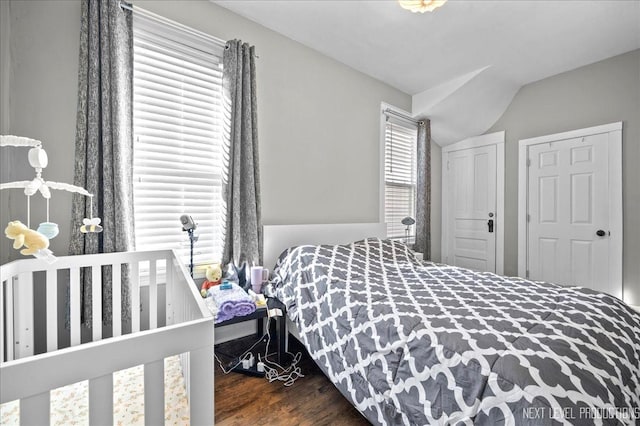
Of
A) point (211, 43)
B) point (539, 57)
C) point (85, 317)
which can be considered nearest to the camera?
point (85, 317)

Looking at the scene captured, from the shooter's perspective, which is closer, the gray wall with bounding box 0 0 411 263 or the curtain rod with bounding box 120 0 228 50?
the gray wall with bounding box 0 0 411 263

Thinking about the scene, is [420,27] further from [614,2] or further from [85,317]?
[85,317]

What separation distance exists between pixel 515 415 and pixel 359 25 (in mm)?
2637

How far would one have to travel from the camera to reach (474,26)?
2.39m

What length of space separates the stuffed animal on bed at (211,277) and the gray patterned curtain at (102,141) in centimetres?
48

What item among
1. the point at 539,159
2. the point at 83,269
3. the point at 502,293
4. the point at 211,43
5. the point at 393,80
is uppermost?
the point at 393,80

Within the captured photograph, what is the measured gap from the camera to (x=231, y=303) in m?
1.73

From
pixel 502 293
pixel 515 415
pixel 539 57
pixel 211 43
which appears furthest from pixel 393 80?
pixel 515 415

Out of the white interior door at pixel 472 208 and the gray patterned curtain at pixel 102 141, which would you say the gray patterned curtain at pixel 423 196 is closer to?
the white interior door at pixel 472 208

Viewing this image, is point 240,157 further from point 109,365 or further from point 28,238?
point 109,365

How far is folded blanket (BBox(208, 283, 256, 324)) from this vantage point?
1.70 meters

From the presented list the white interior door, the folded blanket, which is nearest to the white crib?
the folded blanket

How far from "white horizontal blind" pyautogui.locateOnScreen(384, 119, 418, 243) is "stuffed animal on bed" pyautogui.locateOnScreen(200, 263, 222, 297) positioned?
2035mm

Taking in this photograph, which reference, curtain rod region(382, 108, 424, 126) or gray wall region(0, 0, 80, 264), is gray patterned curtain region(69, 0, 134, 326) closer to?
gray wall region(0, 0, 80, 264)
